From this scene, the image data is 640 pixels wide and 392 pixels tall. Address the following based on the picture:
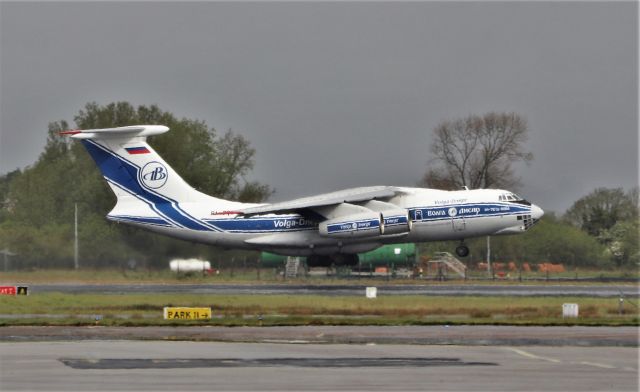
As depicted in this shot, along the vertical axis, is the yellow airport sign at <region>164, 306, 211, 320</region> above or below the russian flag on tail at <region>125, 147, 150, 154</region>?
below

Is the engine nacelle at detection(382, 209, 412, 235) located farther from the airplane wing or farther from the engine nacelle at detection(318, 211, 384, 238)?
the airplane wing

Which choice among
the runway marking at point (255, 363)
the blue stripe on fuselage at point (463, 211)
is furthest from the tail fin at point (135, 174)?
the runway marking at point (255, 363)

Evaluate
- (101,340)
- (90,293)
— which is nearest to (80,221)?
(90,293)

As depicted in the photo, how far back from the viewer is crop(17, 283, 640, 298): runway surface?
152 ft

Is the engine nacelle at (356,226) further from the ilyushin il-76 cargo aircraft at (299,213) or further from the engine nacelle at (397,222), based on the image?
the engine nacelle at (397,222)

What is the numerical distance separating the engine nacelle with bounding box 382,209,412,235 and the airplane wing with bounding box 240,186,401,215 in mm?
1451

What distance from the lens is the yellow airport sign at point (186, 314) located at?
34.3 metres

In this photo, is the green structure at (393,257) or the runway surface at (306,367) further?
the green structure at (393,257)

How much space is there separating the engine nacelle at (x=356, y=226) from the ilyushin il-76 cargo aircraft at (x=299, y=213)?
0.04 m

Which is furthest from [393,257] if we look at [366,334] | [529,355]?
[529,355]

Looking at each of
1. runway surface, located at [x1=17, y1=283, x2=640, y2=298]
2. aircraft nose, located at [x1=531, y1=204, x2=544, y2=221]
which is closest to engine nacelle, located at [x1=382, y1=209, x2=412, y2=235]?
runway surface, located at [x1=17, y1=283, x2=640, y2=298]

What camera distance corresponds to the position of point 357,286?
170ft

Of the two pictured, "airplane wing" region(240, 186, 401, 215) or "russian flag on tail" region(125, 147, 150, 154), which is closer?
"airplane wing" region(240, 186, 401, 215)

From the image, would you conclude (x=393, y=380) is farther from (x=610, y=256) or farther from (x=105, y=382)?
(x=610, y=256)
